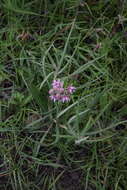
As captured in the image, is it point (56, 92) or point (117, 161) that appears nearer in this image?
point (56, 92)

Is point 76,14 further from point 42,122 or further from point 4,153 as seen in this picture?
point 4,153

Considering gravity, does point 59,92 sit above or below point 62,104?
above

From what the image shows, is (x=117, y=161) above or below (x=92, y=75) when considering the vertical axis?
below

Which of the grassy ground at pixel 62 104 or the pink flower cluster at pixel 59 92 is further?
the grassy ground at pixel 62 104

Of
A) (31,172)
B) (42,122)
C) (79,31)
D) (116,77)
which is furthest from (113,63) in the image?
(31,172)

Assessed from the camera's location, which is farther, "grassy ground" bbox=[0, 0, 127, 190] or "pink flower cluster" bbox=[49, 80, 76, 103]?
"grassy ground" bbox=[0, 0, 127, 190]

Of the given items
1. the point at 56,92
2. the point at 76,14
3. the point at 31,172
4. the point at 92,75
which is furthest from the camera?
the point at 76,14

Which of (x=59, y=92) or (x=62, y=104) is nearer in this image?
(x=59, y=92)

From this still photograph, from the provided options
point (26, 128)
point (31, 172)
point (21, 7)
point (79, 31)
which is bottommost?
point (31, 172)
